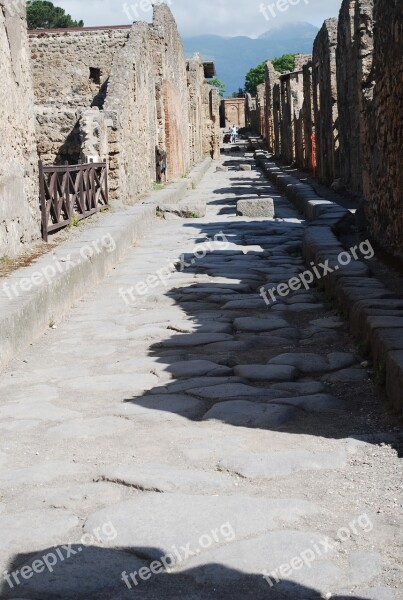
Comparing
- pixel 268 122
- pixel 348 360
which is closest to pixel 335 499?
pixel 348 360

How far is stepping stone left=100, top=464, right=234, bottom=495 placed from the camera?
120 inches

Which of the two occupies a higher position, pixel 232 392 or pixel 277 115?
pixel 277 115

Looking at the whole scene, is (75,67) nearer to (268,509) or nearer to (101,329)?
(101,329)

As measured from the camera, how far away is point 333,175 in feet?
53.5

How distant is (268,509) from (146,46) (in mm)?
15434

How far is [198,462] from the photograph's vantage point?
332cm

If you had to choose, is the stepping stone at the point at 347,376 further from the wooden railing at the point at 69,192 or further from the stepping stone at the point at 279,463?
the wooden railing at the point at 69,192

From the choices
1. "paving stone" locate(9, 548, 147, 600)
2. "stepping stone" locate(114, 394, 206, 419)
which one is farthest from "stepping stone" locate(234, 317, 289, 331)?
"paving stone" locate(9, 548, 147, 600)

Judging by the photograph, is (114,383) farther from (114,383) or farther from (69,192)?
(69,192)

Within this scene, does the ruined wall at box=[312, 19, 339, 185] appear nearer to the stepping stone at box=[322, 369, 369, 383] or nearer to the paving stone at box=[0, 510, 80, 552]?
the stepping stone at box=[322, 369, 369, 383]

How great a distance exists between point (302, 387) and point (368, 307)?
3.08 feet

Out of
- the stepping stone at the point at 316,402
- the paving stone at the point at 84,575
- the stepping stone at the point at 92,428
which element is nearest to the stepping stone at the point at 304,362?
the stepping stone at the point at 316,402

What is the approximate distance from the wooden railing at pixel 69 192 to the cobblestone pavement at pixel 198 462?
2.68m

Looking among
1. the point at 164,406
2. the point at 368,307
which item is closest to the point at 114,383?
the point at 164,406
